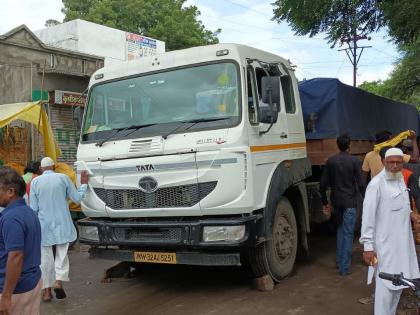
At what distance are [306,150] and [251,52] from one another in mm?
1944

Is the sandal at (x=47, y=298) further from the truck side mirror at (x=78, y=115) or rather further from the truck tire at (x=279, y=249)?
the truck tire at (x=279, y=249)

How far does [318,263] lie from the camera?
7004mm

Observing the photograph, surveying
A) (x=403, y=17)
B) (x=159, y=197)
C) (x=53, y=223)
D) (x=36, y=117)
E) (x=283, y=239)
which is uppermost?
(x=403, y=17)

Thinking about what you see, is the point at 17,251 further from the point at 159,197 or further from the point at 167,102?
the point at 167,102

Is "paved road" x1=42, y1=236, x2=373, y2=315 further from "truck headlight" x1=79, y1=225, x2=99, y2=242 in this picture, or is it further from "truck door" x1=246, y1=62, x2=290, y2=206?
"truck door" x1=246, y1=62, x2=290, y2=206

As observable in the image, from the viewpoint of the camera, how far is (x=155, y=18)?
31.7 m

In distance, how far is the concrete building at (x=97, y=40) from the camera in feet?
67.2

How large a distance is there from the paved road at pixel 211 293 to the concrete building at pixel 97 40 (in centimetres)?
1429

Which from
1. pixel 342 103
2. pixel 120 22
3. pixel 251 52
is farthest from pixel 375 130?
pixel 120 22

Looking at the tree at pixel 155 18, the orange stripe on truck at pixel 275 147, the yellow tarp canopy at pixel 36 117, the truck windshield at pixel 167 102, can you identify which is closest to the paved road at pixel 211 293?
the orange stripe on truck at pixel 275 147

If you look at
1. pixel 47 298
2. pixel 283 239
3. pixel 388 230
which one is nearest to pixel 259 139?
pixel 283 239

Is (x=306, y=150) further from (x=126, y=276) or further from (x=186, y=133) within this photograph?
(x=126, y=276)

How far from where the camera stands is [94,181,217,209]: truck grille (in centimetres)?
514

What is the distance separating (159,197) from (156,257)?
691 mm
